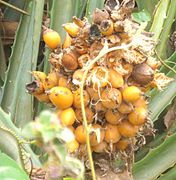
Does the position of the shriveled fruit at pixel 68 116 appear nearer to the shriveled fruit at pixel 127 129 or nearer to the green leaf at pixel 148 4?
the shriveled fruit at pixel 127 129

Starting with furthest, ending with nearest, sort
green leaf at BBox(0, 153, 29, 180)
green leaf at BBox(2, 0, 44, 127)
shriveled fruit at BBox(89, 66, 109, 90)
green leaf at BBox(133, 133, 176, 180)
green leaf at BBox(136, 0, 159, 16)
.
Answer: green leaf at BBox(136, 0, 159, 16), green leaf at BBox(2, 0, 44, 127), green leaf at BBox(133, 133, 176, 180), shriveled fruit at BBox(89, 66, 109, 90), green leaf at BBox(0, 153, 29, 180)

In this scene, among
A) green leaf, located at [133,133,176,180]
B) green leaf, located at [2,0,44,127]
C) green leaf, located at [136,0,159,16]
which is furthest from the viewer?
green leaf, located at [136,0,159,16]

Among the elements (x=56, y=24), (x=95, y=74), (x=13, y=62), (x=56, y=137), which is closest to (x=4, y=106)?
(x=13, y=62)

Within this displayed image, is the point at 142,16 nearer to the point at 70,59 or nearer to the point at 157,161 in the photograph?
the point at 157,161

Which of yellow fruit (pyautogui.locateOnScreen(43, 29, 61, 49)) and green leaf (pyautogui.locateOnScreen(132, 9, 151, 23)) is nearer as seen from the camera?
yellow fruit (pyautogui.locateOnScreen(43, 29, 61, 49))

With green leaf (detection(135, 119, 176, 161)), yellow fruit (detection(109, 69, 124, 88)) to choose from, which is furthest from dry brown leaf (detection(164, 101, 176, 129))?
yellow fruit (detection(109, 69, 124, 88))

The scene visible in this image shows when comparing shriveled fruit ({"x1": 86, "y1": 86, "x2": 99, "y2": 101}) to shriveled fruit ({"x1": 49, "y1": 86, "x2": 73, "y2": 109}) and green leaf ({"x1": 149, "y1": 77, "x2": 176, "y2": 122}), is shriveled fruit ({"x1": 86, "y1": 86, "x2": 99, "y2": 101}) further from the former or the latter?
green leaf ({"x1": 149, "y1": 77, "x2": 176, "y2": 122})

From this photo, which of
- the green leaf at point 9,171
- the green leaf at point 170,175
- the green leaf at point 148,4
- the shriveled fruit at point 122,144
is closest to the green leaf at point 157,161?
the green leaf at point 170,175

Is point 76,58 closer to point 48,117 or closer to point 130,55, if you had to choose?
point 130,55
